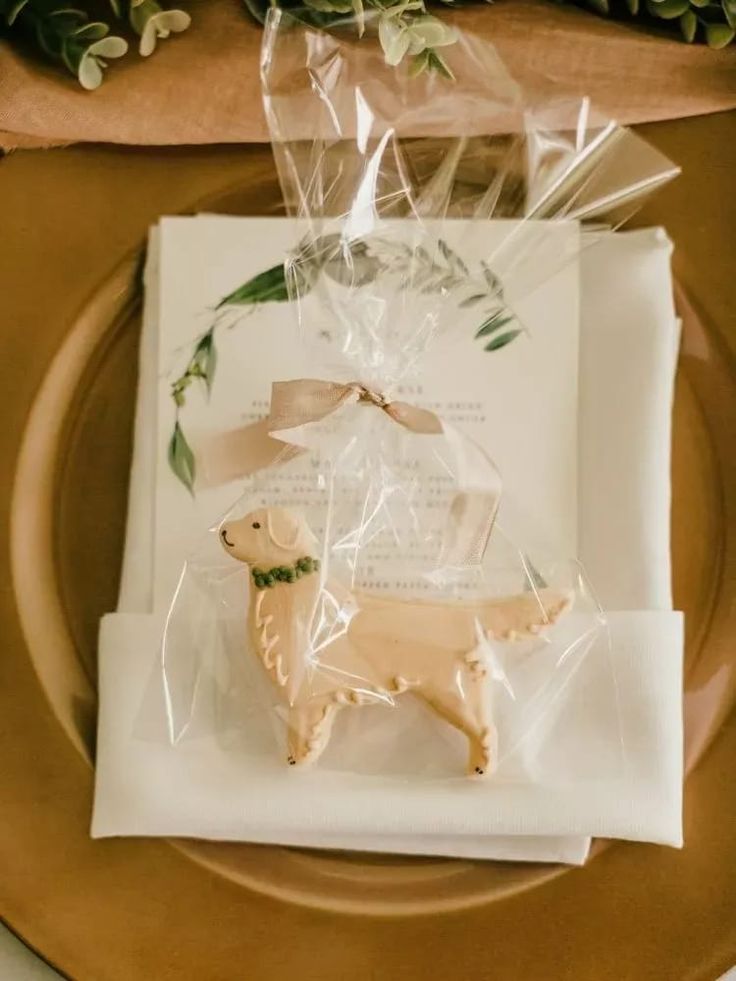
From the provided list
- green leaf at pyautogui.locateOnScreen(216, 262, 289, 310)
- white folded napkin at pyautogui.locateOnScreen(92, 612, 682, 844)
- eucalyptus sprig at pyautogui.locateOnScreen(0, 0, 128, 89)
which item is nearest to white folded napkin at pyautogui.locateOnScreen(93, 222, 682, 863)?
white folded napkin at pyautogui.locateOnScreen(92, 612, 682, 844)

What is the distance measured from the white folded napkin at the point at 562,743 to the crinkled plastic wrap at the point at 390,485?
1cm

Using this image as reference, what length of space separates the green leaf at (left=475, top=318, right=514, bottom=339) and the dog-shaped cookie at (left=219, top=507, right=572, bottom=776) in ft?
0.47

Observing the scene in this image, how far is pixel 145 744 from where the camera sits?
1.70 ft

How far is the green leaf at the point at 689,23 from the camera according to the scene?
0.55 metres

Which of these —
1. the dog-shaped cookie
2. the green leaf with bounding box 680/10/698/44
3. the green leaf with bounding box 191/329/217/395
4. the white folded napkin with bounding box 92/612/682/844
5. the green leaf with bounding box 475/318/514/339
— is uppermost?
the green leaf with bounding box 680/10/698/44

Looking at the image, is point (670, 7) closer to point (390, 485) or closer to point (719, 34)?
point (719, 34)

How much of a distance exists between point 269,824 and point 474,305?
10.6 inches

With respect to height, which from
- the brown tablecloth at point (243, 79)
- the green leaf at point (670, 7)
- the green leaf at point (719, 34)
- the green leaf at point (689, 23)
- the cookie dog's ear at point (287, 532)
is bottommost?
the cookie dog's ear at point (287, 532)

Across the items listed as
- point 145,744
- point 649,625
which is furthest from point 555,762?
point 145,744

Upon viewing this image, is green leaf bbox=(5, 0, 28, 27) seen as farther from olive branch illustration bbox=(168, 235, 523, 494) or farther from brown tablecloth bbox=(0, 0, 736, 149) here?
olive branch illustration bbox=(168, 235, 523, 494)

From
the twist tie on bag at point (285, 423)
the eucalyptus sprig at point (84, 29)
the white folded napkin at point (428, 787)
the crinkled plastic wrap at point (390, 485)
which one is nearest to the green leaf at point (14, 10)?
the eucalyptus sprig at point (84, 29)

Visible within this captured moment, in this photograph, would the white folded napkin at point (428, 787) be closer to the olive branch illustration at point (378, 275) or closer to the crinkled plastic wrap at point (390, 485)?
the crinkled plastic wrap at point (390, 485)

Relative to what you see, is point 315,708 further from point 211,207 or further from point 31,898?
point 211,207

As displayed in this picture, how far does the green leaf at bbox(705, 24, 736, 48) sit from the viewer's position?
21.5 inches
